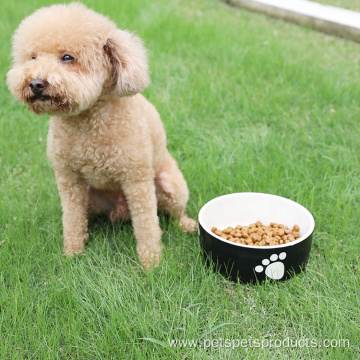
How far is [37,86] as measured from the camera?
6.74 feet

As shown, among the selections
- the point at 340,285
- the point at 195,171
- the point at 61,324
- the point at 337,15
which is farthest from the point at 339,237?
the point at 337,15

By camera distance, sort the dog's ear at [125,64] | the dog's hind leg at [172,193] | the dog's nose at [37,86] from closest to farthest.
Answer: the dog's nose at [37,86] → the dog's ear at [125,64] → the dog's hind leg at [172,193]

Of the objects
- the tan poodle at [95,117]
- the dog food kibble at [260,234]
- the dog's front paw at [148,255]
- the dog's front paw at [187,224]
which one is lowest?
the dog's front paw at [187,224]

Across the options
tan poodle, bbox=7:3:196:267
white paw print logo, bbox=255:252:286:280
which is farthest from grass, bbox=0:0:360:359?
tan poodle, bbox=7:3:196:267

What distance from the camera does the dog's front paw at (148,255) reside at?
2.45 m

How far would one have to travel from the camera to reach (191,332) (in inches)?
80.7

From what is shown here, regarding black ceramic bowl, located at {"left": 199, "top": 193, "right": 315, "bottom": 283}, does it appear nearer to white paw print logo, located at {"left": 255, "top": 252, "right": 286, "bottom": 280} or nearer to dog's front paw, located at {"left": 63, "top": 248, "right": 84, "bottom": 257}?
white paw print logo, located at {"left": 255, "top": 252, "right": 286, "bottom": 280}

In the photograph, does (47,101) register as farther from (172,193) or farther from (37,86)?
(172,193)

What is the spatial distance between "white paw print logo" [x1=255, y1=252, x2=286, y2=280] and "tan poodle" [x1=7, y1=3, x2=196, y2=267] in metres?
0.54

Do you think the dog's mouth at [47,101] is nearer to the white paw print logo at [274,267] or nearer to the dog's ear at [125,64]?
the dog's ear at [125,64]

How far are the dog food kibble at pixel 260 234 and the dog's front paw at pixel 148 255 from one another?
0.32m

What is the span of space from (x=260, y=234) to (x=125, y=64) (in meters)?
1.11

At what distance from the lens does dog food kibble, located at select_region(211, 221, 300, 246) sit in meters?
2.50

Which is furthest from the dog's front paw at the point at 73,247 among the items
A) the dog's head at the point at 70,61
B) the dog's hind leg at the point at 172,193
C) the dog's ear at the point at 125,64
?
the dog's ear at the point at 125,64
